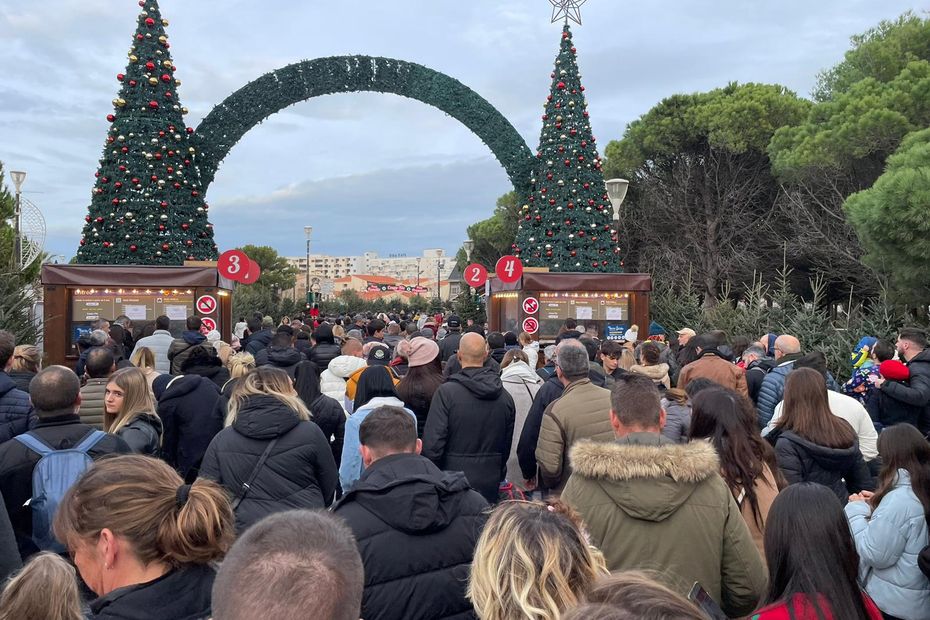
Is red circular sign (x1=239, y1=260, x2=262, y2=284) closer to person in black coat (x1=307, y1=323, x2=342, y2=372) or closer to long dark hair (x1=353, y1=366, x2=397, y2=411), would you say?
person in black coat (x1=307, y1=323, x2=342, y2=372)

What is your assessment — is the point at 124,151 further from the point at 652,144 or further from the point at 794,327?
the point at 652,144

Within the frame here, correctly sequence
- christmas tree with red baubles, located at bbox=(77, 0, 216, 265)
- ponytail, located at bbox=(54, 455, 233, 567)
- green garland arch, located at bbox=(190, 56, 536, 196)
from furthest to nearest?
1. green garland arch, located at bbox=(190, 56, 536, 196)
2. christmas tree with red baubles, located at bbox=(77, 0, 216, 265)
3. ponytail, located at bbox=(54, 455, 233, 567)

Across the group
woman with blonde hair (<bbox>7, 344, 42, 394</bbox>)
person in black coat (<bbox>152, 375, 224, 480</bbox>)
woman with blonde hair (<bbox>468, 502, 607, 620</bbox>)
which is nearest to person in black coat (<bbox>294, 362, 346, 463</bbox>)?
person in black coat (<bbox>152, 375, 224, 480</bbox>)

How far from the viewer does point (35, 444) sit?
387 cm

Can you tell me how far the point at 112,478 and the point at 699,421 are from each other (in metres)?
2.78

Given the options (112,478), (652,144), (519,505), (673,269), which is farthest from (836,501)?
(652,144)

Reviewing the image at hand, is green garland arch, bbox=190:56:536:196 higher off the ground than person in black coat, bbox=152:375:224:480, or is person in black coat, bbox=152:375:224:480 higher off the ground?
green garland arch, bbox=190:56:536:196

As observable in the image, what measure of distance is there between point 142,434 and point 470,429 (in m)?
2.14

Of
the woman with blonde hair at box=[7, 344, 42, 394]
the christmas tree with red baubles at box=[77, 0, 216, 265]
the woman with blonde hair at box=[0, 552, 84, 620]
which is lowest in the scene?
the woman with blonde hair at box=[7, 344, 42, 394]

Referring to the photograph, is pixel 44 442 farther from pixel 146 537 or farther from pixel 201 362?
pixel 201 362

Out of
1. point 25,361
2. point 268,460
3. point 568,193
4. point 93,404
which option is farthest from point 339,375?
point 568,193

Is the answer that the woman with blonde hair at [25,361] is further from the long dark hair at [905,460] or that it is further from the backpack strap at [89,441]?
the long dark hair at [905,460]

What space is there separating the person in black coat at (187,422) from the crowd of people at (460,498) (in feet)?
0.05

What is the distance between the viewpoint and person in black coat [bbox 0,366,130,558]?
3809mm
